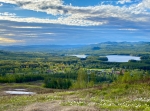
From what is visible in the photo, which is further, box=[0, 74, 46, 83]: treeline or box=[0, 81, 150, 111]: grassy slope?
box=[0, 74, 46, 83]: treeline

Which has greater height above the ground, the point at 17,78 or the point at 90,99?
the point at 90,99

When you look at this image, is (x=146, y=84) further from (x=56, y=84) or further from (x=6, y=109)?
(x=56, y=84)

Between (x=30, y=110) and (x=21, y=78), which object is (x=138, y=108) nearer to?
(x=30, y=110)

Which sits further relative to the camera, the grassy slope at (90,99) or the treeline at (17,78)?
the treeline at (17,78)

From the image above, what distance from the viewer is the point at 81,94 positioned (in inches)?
1538

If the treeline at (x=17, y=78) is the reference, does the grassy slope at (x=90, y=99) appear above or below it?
above

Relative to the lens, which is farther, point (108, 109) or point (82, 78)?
point (82, 78)

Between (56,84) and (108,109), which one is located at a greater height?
(108,109)

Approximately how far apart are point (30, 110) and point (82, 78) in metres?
88.7

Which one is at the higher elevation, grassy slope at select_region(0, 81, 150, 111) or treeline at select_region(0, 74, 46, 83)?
grassy slope at select_region(0, 81, 150, 111)

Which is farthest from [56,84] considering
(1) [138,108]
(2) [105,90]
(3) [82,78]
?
(1) [138,108]

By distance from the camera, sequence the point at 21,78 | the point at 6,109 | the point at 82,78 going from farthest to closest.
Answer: the point at 21,78
the point at 82,78
the point at 6,109

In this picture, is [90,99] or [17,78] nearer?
[90,99]

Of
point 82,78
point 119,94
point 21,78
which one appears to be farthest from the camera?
point 21,78
